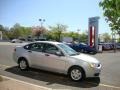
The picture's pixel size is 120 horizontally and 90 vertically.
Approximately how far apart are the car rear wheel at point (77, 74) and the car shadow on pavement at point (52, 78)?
0.20 meters

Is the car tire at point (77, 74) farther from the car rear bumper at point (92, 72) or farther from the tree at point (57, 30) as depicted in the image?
the tree at point (57, 30)

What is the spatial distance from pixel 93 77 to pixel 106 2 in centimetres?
361

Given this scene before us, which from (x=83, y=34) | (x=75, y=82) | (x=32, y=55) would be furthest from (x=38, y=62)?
(x=83, y=34)

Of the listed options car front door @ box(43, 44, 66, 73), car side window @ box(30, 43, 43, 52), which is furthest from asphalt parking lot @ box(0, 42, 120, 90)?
car side window @ box(30, 43, 43, 52)

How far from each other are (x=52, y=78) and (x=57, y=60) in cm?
83

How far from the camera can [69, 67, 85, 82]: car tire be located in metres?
12.0

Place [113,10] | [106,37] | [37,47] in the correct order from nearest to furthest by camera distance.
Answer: [113,10] < [37,47] < [106,37]

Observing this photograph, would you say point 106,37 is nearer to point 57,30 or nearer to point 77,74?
point 57,30

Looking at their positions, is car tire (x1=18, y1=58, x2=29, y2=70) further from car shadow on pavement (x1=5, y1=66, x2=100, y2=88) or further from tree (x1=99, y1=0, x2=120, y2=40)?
tree (x1=99, y1=0, x2=120, y2=40)

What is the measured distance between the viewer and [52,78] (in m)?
12.5

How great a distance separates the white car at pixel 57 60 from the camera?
12.0 m

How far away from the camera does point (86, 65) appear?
11930mm

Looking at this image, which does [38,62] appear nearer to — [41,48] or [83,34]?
[41,48]

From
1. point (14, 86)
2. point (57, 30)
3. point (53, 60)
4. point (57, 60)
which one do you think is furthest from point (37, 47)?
point (57, 30)
